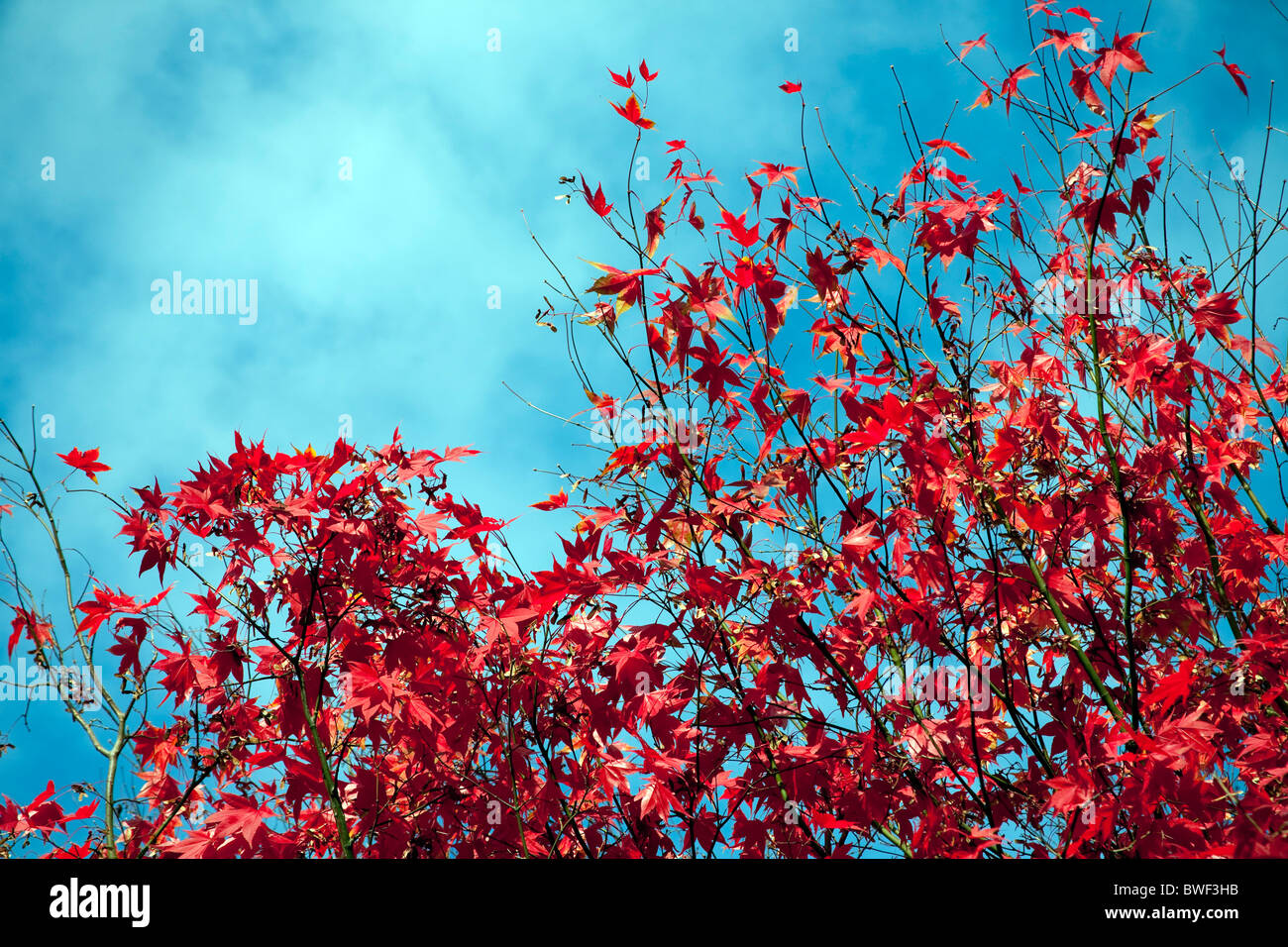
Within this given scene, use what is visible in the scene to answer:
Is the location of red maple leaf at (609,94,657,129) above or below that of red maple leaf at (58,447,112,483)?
above

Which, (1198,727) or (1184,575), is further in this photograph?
(1184,575)

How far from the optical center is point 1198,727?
222 centimetres

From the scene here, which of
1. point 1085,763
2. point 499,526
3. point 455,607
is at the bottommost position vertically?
point 1085,763

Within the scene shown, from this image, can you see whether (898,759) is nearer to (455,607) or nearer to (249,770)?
(455,607)

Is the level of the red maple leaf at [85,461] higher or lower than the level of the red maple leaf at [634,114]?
lower

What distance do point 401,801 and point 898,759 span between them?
186 centimetres
